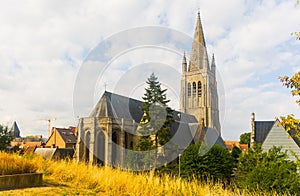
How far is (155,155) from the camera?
3008 centimetres

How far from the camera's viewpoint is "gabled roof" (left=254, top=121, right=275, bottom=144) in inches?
1248

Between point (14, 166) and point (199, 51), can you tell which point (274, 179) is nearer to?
point (14, 166)

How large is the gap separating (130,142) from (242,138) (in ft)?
203

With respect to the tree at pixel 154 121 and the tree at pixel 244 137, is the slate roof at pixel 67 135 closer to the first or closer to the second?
the tree at pixel 154 121

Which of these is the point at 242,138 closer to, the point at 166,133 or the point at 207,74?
the point at 207,74

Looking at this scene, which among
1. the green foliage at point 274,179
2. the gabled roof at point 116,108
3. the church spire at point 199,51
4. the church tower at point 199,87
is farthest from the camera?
the church spire at point 199,51

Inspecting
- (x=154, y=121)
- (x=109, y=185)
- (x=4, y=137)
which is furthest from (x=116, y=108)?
(x=109, y=185)

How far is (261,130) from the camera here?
107 ft

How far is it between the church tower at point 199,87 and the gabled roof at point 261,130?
93.0 ft

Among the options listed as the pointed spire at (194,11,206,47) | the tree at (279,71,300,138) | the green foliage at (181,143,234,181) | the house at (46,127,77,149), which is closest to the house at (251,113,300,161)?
the green foliage at (181,143,234,181)

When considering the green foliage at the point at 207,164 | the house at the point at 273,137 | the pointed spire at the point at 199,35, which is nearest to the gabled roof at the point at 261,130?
the house at the point at 273,137

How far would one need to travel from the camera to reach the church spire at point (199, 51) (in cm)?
6481

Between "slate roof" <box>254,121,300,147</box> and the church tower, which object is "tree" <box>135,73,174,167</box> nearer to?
"slate roof" <box>254,121,300,147</box>

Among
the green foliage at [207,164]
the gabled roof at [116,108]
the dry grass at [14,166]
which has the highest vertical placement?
the gabled roof at [116,108]
